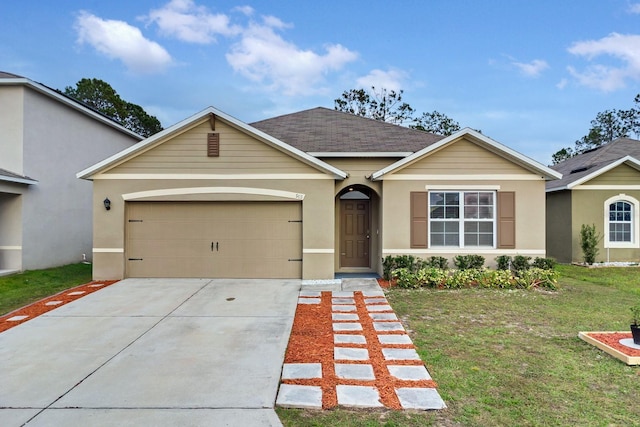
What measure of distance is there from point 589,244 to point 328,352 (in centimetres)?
1164

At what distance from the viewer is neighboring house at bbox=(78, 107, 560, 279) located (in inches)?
373

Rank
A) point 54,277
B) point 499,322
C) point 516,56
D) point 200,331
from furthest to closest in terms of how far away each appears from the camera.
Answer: point 516,56
point 54,277
point 499,322
point 200,331

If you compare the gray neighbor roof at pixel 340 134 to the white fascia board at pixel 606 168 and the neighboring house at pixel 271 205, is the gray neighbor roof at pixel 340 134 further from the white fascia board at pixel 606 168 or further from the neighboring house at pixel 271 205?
the white fascia board at pixel 606 168

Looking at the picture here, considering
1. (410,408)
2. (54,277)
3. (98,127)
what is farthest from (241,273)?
(98,127)

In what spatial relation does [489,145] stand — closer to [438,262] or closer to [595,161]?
[438,262]

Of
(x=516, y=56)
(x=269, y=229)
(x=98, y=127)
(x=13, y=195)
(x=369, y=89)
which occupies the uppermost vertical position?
(x=369, y=89)

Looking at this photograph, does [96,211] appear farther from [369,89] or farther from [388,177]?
[369,89]

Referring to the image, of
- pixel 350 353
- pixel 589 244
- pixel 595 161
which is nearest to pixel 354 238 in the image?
pixel 350 353

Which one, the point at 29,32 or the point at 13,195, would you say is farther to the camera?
the point at 29,32

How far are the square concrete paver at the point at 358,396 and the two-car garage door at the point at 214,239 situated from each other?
19.3 ft

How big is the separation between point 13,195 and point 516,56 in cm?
2033

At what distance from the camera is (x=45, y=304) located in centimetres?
731

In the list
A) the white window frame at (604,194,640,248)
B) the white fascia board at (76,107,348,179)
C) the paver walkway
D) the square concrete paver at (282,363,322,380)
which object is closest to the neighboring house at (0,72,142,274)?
the white fascia board at (76,107,348,179)

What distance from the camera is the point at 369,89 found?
32.3 m
